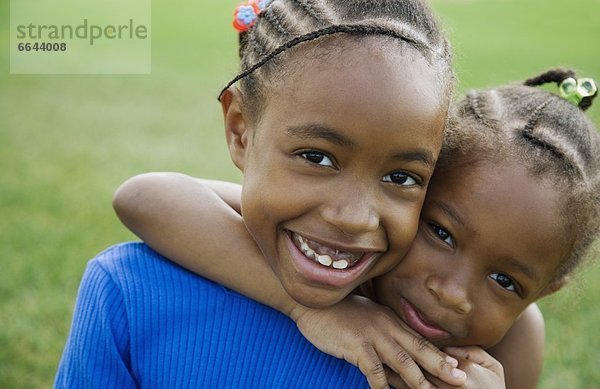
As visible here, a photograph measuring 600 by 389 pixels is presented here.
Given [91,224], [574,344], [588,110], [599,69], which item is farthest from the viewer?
[599,69]

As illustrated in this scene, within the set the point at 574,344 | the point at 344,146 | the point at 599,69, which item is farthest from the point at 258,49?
the point at 599,69

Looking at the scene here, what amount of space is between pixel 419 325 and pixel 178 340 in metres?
0.67

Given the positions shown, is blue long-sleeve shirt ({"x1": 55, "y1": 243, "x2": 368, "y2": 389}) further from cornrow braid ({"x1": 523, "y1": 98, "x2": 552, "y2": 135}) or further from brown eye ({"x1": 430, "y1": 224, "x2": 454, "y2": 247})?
cornrow braid ({"x1": 523, "y1": 98, "x2": 552, "y2": 135})

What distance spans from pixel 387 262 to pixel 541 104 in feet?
2.24

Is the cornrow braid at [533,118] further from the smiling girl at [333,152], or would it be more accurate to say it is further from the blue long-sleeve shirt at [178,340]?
the blue long-sleeve shirt at [178,340]

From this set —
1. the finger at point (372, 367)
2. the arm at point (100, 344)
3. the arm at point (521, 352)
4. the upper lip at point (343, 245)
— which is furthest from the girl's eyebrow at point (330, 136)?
the arm at point (521, 352)

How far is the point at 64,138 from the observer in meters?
7.67

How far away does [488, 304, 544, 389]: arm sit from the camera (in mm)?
2428

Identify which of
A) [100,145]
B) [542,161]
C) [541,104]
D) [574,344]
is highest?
[541,104]

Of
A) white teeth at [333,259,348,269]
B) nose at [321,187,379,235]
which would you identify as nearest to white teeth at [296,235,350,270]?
white teeth at [333,259,348,269]

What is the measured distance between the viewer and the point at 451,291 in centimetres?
206

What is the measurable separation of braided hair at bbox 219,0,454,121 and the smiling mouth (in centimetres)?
37

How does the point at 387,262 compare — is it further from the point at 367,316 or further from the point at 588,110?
the point at 588,110

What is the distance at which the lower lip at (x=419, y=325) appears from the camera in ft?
6.99
